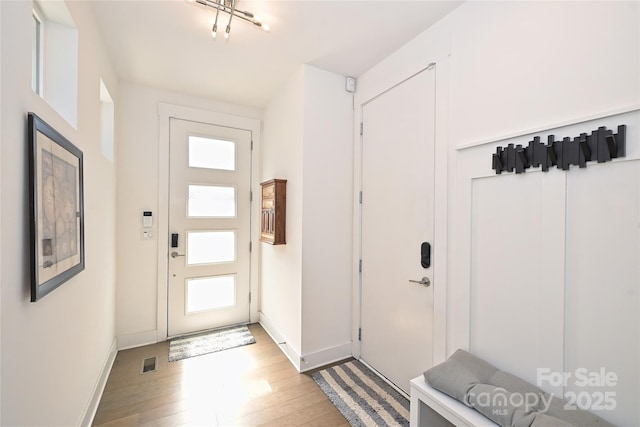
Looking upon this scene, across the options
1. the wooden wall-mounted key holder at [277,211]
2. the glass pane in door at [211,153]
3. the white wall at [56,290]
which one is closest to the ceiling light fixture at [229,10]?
the white wall at [56,290]

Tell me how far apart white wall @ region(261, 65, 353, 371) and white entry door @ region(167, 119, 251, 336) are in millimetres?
874

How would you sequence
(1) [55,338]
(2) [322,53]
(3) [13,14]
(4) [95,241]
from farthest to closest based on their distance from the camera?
(2) [322,53] → (4) [95,241] → (1) [55,338] → (3) [13,14]

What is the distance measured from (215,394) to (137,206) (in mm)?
2056

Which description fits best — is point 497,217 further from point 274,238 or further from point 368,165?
point 274,238

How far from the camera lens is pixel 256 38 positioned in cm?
213

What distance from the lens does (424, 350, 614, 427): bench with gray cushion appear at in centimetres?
113

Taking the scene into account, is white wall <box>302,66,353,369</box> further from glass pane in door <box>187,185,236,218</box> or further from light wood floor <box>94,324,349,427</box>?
glass pane in door <box>187,185,236,218</box>

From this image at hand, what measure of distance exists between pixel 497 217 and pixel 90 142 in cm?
262

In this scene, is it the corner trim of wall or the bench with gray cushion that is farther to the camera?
the corner trim of wall

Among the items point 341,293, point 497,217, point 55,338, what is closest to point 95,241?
point 55,338

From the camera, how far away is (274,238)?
278 cm

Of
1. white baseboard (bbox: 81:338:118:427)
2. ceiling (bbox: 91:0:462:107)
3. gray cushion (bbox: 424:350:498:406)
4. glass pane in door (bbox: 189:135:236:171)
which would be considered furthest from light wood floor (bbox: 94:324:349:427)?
ceiling (bbox: 91:0:462:107)

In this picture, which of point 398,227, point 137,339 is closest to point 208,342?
point 137,339

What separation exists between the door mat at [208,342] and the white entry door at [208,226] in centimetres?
14
